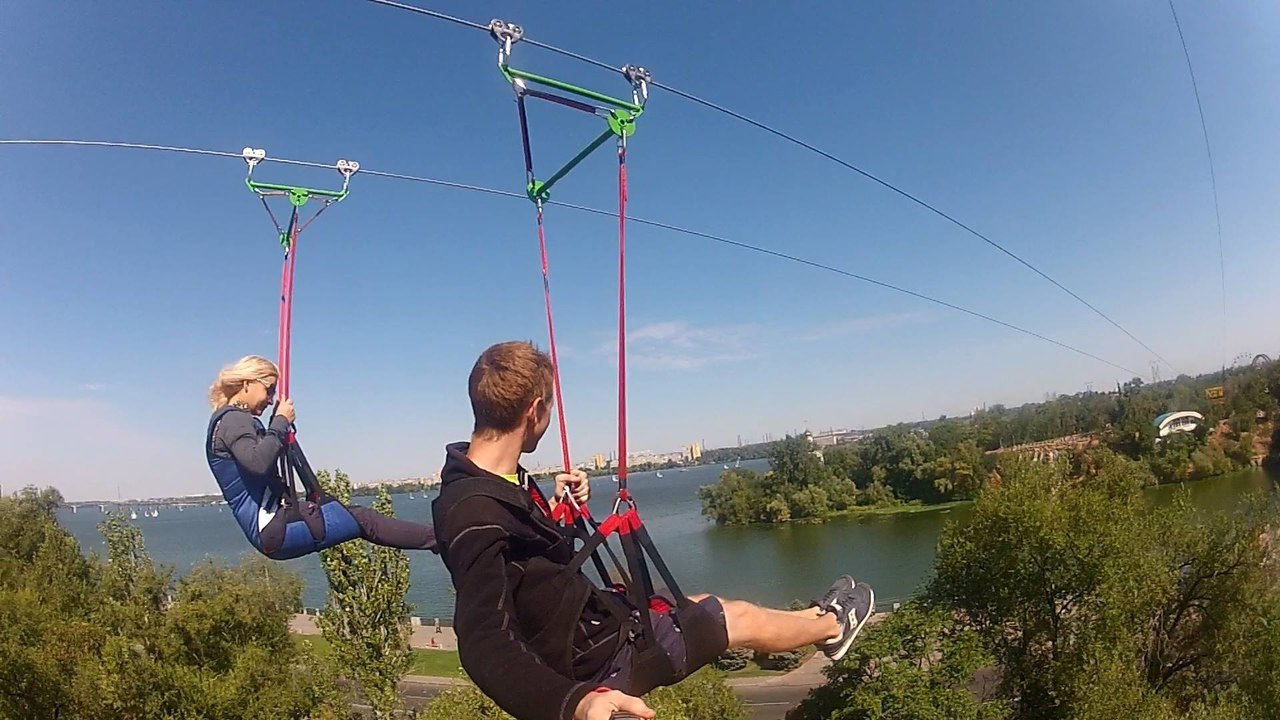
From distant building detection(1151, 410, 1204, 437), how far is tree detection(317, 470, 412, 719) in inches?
1470

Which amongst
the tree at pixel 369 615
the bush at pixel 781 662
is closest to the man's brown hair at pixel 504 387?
the tree at pixel 369 615

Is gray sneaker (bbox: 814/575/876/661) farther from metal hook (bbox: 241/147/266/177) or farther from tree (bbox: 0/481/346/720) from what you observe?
tree (bbox: 0/481/346/720)

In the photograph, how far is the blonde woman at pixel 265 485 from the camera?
234cm

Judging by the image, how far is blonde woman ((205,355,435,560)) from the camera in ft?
7.67

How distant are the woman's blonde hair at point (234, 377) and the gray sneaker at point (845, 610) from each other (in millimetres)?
1844

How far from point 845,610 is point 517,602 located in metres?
1.15

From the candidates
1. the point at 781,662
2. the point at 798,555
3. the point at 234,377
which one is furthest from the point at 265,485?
the point at 798,555

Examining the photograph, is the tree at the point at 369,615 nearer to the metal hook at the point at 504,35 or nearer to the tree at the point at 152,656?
the tree at the point at 152,656

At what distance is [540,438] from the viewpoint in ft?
6.20

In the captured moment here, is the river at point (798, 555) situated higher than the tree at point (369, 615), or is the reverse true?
the tree at point (369, 615)

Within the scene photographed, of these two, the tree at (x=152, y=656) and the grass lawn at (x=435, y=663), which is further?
the grass lawn at (x=435, y=663)

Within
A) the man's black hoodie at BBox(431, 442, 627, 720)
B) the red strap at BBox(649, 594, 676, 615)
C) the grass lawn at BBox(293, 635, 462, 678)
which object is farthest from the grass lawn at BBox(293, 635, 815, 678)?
the man's black hoodie at BBox(431, 442, 627, 720)

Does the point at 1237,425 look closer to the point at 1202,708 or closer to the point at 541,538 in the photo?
the point at 1202,708

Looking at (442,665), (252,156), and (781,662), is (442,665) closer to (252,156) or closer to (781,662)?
(781,662)
